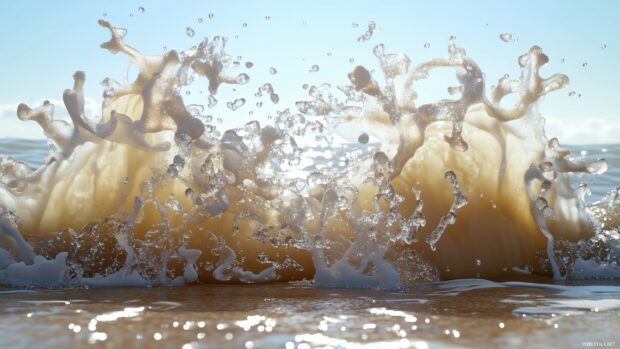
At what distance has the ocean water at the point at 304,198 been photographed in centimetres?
300

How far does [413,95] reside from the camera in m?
3.47

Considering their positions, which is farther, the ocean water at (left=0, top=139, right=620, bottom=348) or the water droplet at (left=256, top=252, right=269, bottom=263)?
the water droplet at (left=256, top=252, right=269, bottom=263)

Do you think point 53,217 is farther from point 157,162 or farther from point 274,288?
point 274,288

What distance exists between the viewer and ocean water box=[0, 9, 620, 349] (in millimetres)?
3004

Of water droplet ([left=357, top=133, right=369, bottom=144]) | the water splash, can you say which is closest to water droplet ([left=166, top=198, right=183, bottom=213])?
the water splash

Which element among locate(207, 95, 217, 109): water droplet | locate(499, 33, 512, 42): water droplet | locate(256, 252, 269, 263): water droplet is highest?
locate(499, 33, 512, 42): water droplet

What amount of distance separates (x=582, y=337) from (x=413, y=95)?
188cm

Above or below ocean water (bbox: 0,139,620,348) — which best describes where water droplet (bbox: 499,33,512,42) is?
above

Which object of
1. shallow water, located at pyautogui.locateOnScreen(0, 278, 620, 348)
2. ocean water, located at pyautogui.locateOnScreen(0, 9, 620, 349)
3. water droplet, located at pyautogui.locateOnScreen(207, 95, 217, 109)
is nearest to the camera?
shallow water, located at pyautogui.locateOnScreen(0, 278, 620, 348)

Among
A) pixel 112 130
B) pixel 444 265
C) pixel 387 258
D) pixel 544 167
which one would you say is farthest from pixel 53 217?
pixel 544 167

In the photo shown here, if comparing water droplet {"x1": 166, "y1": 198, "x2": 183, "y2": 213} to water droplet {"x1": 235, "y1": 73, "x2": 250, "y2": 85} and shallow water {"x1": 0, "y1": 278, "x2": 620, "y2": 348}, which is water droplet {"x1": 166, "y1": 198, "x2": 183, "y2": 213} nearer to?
shallow water {"x1": 0, "y1": 278, "x2": 620, "y2": 348}

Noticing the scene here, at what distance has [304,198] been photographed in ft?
10.7

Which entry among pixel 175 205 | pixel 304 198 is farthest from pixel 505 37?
pixel 175 205

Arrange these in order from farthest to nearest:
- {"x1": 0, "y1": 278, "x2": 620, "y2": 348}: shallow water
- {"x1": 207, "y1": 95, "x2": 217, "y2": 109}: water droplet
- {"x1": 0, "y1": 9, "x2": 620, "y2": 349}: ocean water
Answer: {"x1": 207, "y1": 95, "x2": 217, "y2": 109}: water droplet → {"x1": 0, "y1": 9, "x2": 620, "y2": 349}: ocean water → {"x1": 0, "y1": 278, "x2": 620, "y2": 348}: shallow water
